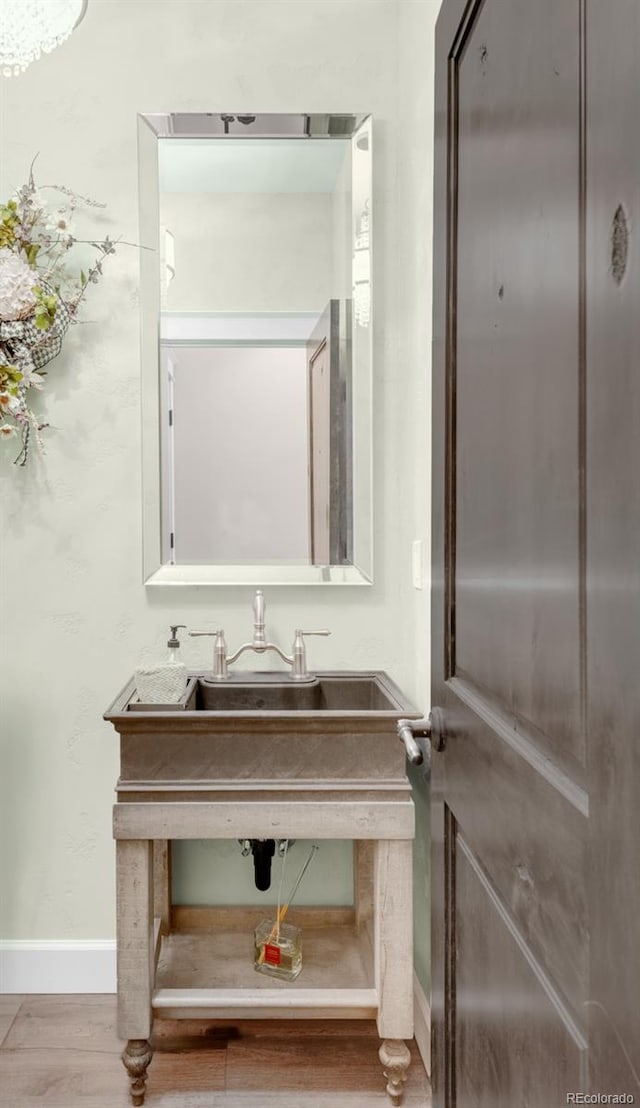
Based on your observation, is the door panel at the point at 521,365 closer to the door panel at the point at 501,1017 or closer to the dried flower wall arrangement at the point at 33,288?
the door panel at the point at 501,1017

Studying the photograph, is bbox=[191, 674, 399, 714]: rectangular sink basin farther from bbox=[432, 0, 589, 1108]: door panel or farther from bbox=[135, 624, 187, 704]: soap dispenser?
bbox=[432, 0, 589, 1108]: door panel

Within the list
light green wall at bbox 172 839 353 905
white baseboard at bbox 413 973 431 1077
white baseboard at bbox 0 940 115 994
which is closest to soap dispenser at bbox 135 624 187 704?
light green wall at bbox 172 839 353 905

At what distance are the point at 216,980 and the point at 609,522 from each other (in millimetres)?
1710

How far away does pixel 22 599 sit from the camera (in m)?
2.16

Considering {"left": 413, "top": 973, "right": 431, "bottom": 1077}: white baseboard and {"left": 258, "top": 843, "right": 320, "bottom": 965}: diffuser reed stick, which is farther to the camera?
{"left": 258, "top": 843, "right": 320, "bottom": 965}: diffuser reed stick

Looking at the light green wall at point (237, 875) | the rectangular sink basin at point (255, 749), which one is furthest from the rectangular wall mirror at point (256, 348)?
the light green wall at point (237, 875)

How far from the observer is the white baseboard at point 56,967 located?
83.4 inches

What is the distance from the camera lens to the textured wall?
2.13 metres

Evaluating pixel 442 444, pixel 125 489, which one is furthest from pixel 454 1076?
pixel 125 489

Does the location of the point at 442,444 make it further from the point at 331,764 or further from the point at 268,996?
the point at 268,996

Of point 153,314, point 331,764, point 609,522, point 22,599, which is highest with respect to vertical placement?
point 153,314

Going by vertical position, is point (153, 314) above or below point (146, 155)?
below

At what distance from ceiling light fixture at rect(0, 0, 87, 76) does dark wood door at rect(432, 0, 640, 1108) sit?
79 cm

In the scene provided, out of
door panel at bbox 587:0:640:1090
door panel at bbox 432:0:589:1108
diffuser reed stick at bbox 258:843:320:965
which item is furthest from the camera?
diffuser reed stick at bbox 258:843:320:965
